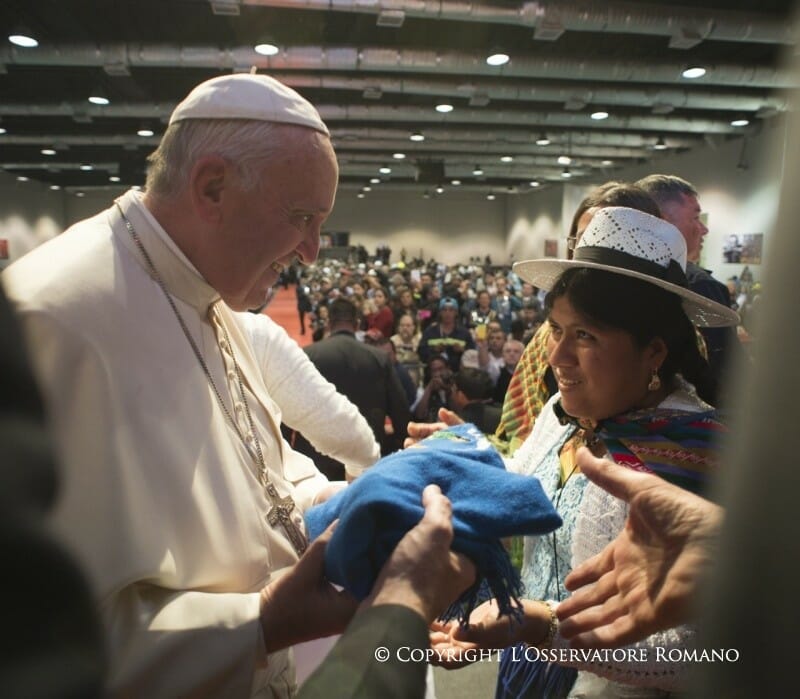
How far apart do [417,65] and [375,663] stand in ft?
27.7

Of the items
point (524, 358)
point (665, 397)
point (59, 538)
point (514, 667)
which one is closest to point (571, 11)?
point (524, 358)

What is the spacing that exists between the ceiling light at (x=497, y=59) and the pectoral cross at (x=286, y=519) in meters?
7.73

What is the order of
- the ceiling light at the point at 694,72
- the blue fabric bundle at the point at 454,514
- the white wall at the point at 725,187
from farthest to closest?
the white wall at the point at 725,187
the ceiling light at the point at 694,72
the blue fabric bundle at the point at 454,514

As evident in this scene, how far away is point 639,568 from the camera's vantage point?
3.03 ft

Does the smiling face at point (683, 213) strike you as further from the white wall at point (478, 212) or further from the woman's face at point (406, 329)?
the white wall at point (478, 212)

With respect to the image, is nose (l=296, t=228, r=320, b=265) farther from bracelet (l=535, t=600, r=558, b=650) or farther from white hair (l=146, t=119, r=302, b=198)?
bracelet (l=535, t=600, r=558, b=650)

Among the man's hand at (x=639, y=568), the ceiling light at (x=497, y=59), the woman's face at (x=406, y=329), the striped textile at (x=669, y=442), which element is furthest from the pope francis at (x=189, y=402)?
the ceiling light at (x=497, y=59)

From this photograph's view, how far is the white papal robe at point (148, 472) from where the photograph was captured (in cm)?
93

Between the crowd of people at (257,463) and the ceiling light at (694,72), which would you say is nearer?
the crowd of people at (257,463)

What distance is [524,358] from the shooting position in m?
2.38

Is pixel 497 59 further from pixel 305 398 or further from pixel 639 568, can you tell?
pixel 639 568

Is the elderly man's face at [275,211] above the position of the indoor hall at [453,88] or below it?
below

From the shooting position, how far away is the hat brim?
1430mm

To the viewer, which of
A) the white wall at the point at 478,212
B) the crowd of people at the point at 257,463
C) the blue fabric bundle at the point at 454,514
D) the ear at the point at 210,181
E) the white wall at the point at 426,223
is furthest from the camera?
the white wall at the point at 426,223
